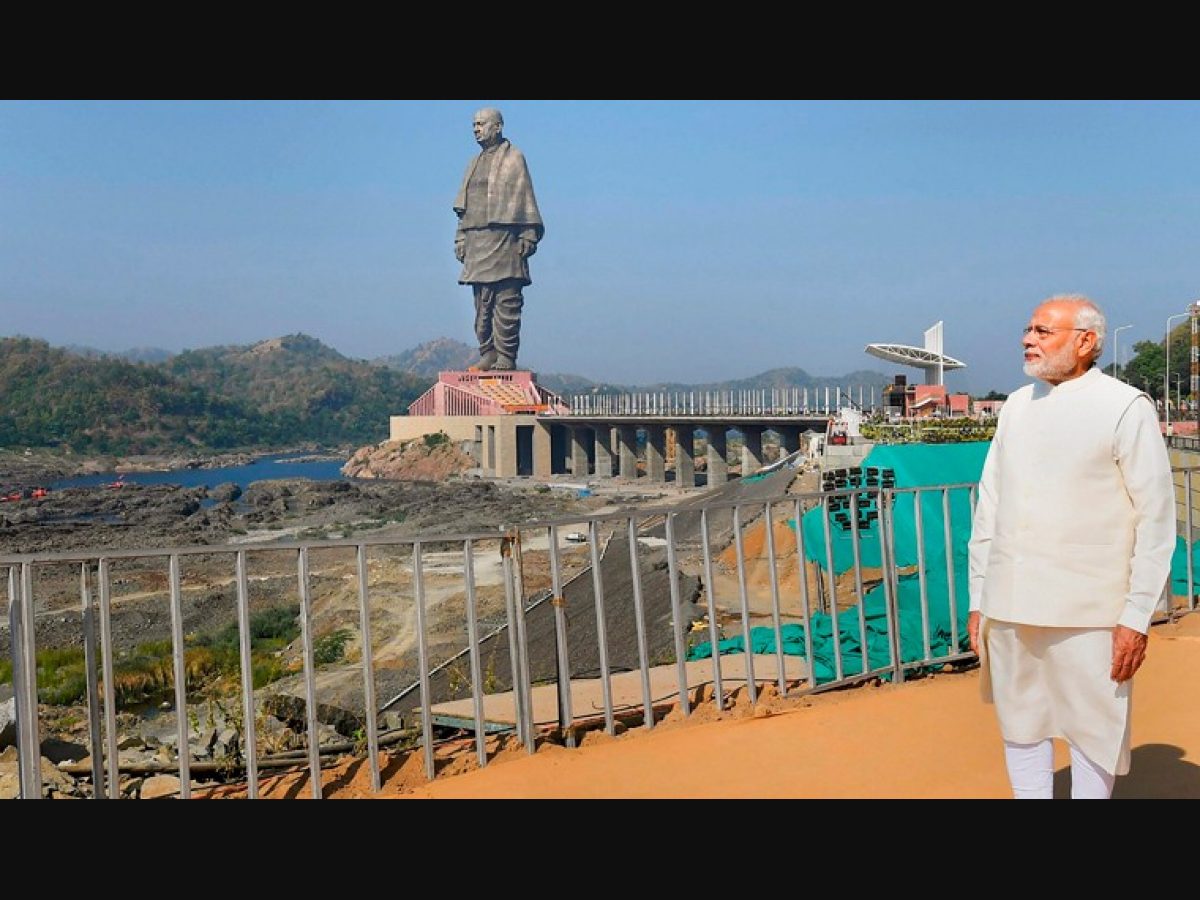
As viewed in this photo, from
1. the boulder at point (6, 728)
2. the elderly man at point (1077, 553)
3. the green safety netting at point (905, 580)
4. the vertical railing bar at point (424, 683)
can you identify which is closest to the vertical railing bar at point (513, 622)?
the vertical railing bar at point (424, 683)

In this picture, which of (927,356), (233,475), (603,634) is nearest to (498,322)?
(233,475)

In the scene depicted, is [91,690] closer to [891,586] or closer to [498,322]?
[891,586]

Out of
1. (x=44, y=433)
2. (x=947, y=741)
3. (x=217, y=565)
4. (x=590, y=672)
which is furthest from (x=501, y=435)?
(x=947, y=741)

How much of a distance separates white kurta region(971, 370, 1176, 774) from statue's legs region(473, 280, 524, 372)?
62559mm

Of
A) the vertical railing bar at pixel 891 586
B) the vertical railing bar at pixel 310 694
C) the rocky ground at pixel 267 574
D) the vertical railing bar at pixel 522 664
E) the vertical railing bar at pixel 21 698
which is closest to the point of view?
the vertical railing bar at pixel 21 698

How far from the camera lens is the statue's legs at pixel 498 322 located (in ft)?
213

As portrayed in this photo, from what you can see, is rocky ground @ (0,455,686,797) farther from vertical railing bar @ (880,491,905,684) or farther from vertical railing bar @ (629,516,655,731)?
vertical railing bar @ (880,491,905,684)

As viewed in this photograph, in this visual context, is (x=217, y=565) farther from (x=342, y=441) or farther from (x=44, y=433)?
(x=342, y=441)

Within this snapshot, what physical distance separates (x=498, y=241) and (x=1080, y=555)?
6350 centimetres

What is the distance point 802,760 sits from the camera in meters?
4.19

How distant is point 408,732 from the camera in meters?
5.14

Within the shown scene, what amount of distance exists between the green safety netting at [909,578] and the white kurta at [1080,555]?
197cm

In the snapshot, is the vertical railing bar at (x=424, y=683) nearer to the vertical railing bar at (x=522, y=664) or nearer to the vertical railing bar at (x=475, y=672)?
the vertical railing bar at (x=475, y=672)

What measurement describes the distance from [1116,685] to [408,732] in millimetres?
3193
